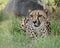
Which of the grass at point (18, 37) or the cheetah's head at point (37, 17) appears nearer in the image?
the grass at point (18, 37)

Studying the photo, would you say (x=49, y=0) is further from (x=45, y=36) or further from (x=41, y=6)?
(x=45, y=36)

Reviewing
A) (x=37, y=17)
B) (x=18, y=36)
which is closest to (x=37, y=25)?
(x=37, y=17)

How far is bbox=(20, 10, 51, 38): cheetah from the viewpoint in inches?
100

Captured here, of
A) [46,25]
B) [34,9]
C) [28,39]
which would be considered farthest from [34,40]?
[34,9]

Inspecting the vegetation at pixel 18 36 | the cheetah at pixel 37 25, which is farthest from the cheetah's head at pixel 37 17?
the vegetation at pixel 18 36

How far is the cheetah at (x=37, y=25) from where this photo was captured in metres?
2.54

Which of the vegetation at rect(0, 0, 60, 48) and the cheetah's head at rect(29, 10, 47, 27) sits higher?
the cheetah's head at rect(29, 10, 47, 27)

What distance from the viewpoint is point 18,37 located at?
97.4 inches

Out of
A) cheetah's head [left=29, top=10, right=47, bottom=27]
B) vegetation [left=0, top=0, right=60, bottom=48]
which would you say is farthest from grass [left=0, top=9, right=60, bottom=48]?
cheetah's head [left=29, top=10, right=47, bottom=27]

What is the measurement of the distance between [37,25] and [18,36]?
0.69 feet

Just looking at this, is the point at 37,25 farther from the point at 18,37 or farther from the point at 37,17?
the point at 18,37

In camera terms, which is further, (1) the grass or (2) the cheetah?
(2) the cheetah

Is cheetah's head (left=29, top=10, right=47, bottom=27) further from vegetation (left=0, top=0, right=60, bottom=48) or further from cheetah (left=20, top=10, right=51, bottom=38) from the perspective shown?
vegetation (left=0, top=0, right=60, bottom=48)

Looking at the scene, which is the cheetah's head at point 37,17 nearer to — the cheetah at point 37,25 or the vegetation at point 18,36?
the cheetah at point 37,25
